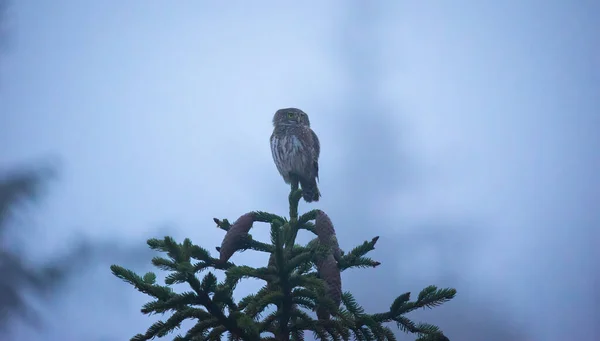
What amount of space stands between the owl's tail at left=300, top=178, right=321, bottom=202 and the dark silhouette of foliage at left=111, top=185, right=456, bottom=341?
3503 millimetres

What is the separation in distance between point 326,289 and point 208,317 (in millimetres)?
772

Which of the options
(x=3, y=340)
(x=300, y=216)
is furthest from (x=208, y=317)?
(x=3, y=340)

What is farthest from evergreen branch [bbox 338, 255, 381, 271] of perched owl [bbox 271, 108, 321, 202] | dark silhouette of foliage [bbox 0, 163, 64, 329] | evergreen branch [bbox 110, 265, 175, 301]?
dark silhouette of foliage [bbox 0, 163, 64, 329]

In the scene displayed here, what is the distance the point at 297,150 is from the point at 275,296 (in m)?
4.34

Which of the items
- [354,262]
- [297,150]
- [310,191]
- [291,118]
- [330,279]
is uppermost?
[291,118]

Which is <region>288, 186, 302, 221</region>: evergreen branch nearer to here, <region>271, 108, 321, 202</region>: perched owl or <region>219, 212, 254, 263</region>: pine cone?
<region>219, 212, 254, 263</region>: pine cone

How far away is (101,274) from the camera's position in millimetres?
12117

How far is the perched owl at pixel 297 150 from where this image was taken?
274 inches

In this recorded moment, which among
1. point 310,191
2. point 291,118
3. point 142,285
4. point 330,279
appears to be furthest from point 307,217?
point 291,118

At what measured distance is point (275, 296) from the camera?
9.06ft

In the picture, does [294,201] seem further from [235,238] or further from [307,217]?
[235,238]

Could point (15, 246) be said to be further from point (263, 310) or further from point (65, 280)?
point (263, 310)

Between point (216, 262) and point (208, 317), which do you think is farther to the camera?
point (216, 262)

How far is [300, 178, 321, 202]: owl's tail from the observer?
275 inches
